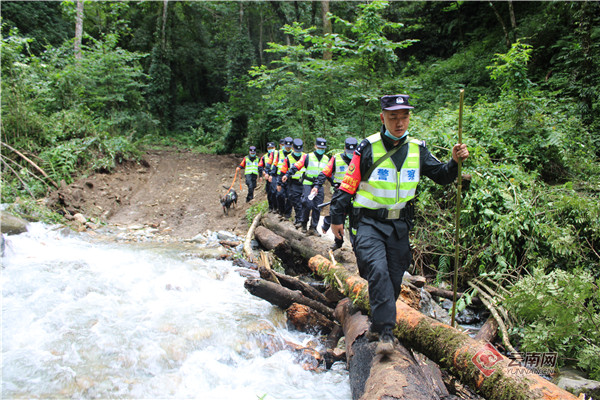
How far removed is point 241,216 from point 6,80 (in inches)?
397

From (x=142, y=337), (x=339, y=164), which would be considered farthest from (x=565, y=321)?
(x=142, y=337)

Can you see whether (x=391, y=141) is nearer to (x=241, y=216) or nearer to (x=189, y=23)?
(x=241, y=216)

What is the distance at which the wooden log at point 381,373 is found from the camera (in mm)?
2848

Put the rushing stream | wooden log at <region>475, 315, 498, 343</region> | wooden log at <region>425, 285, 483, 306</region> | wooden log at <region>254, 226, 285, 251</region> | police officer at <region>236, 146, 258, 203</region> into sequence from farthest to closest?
police officer at <region>236, 146, 258, 203</region>, wooden log at <region>254, 226, 285, 251</region>, wooden log at <region>425, 285, 483, 306</region>, wooden log at <region>475, 315, 498, 343</region>, the rushing stream

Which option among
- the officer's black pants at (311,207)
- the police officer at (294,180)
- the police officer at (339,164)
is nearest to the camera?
the police officer at (339,164)

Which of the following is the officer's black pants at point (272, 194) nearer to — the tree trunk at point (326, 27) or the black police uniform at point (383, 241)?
the tree trunk at point (326, 27)

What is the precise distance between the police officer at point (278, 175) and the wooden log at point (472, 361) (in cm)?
633

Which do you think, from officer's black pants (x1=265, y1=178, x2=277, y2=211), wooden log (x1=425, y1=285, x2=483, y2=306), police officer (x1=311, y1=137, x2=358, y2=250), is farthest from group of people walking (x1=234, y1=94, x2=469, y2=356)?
officer's black pants (x1=265, y1=178, x2=277, y2=211)

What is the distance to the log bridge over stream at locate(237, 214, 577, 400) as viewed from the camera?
2.84 metres

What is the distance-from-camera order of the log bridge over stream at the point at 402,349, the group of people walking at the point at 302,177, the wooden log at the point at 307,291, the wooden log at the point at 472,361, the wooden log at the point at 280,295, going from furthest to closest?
1. the group of people walking at the point at 302,177
2. the wooden log at the point at 307,291
3. the wooden log at the point at 280,295
4. the log bridge over stream at the point at 402,349
5. the wooden log at the point at 472,361

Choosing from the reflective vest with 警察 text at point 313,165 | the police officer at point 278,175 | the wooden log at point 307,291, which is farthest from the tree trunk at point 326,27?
the wooden log at point 307,291

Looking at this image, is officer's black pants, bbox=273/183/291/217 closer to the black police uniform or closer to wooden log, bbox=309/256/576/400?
wooden log, bbox=309/256/576/400

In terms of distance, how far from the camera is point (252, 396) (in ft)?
12.7

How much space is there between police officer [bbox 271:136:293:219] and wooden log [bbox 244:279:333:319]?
4.82 m
